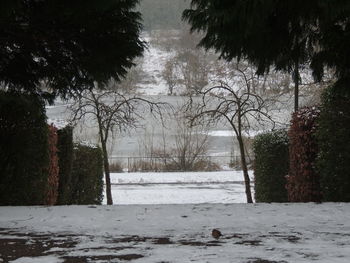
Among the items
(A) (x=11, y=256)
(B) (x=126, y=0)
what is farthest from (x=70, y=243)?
(B) (x=126, y=0)

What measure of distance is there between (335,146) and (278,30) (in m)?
2.08

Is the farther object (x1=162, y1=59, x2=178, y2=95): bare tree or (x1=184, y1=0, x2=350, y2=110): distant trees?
(x1=162, y1=59, x2=178, y2=95): bare tree

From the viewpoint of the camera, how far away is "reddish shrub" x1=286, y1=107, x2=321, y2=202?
7.53 meters

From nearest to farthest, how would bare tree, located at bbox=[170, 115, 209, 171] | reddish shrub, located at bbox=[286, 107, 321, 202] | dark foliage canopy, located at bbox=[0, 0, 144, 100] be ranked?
dark foliage canopy, located at bbox=[0, 0, 144, 100] < reddish shrub, located at bbox=[286, 107, 321, 202] < bare tree, located at bbox=[170, 115, 209, 171]

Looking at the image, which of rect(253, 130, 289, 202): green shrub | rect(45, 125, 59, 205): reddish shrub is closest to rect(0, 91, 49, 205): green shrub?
rect(45, 125, 59, 205): reddish shrub

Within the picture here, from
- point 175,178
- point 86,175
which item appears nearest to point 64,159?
point 86,175

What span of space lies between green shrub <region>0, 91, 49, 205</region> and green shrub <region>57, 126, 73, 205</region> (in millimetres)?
2065

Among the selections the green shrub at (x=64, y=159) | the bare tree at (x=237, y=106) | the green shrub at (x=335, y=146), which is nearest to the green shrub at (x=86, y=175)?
the green shrub at (x=64, y=159)

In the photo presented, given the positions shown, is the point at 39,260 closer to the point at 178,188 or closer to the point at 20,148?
the point at 20,148

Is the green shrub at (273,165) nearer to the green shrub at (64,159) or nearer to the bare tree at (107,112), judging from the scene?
the green shrub at (64,159)

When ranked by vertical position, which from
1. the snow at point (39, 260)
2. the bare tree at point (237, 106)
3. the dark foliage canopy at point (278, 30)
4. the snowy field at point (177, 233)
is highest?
the bare tree at point (237, 106)

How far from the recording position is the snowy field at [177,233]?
3357 millimetres

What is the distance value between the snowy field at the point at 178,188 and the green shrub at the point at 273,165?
4.02m

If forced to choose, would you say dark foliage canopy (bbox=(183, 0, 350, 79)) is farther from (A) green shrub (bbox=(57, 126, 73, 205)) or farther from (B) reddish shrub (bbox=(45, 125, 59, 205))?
(A) green shrub (bbox=(57, 126, 73, 205))
